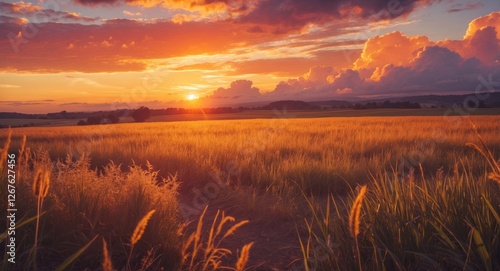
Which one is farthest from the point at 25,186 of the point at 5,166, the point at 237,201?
the point at 237,201

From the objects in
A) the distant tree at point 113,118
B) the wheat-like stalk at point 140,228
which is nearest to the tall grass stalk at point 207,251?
the wheat-like stalk at point 140,228

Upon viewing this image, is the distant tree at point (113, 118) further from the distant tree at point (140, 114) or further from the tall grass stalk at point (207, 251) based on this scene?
the tall grass stalk at point (207, 251)

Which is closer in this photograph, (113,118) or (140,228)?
(140,228)

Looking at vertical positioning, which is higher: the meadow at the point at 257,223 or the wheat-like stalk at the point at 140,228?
the wheat-like stalk at the point at 140,228

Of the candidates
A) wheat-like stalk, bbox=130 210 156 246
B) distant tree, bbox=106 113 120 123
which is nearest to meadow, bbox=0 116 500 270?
wheat-like stalk, bbox=130 210 156 246

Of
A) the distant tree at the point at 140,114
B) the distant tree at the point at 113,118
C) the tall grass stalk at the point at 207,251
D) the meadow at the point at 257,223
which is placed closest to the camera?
the tall grass stalk at the point at 207,251

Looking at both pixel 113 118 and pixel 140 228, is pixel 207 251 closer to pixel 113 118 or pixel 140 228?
pixel 140 228

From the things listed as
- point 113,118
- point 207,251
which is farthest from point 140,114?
point 207,251

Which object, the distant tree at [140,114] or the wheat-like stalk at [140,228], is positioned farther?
the distant tree at [140,114]

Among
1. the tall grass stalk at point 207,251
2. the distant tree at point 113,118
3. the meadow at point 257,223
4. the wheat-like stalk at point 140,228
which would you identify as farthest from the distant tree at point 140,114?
the wheat-like stalk at point 140,228

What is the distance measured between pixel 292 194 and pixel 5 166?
3901 millimetres

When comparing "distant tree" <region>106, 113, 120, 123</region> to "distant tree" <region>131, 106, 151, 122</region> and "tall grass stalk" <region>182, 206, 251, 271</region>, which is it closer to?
"distant tree" <region>131, 106, 151, 122</region>

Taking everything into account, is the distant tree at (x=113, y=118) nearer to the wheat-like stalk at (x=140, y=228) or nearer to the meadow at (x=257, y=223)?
the meadow at (x=257, y=223)

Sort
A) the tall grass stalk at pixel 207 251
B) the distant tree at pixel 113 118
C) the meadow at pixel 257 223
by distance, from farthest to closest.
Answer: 1. the distant tree at pixel 113 118
2. the meadow at pixel 257 223
3. the tall grass stalk at pixel 207 251
